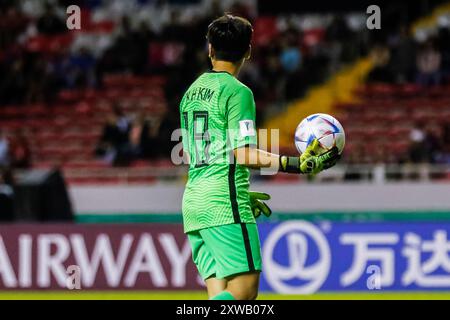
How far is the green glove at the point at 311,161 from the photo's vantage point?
5480 millimetres

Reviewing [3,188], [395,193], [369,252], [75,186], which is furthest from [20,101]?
[369,252]

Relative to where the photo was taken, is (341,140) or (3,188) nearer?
(341,140)

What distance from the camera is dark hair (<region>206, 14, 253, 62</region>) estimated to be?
5.49 meters

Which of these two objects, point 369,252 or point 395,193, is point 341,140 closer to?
point 369,252

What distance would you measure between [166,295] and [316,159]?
19.9 feet

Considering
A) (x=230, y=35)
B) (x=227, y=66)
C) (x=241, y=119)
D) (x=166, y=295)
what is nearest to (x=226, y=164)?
(x=241, y=119)

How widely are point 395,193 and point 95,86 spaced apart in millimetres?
5745

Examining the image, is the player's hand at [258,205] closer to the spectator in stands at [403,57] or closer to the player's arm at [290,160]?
the player's arm at [290,160]

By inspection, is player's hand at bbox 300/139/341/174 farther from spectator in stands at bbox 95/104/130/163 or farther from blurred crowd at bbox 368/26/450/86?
blurred crowd at bbox 368/26/450/86

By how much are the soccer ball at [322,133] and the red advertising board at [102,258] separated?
5.47 metres

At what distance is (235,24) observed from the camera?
5.49 m

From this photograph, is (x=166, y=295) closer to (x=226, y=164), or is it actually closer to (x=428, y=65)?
(x=226, y=164)

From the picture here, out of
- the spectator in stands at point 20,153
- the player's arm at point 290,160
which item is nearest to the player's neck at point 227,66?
the player's arm at point 290,160

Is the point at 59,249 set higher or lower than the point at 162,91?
lower
